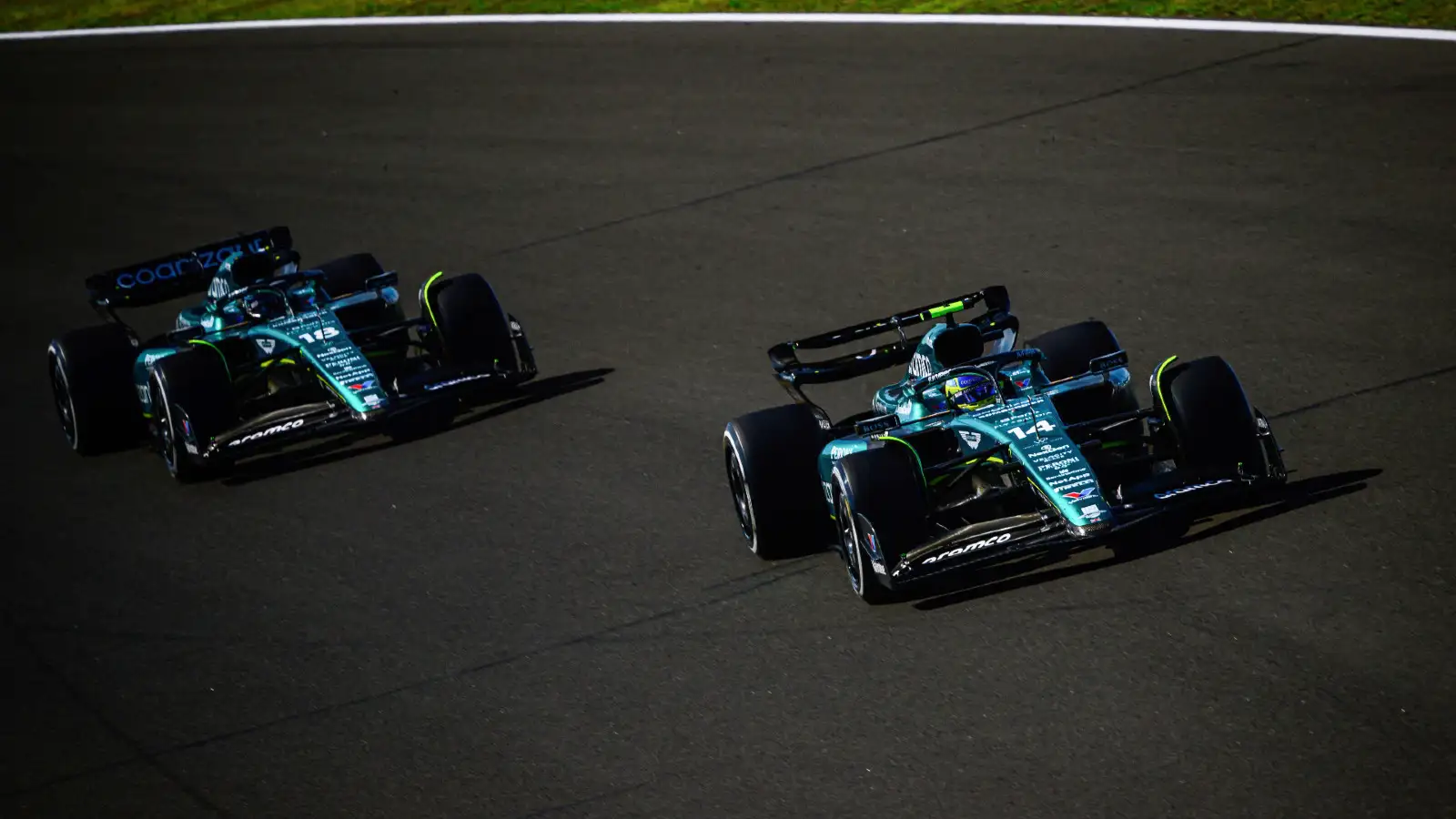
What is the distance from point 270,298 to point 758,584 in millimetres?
4589

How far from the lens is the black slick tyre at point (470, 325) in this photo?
468 inches

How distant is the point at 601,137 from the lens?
1864cm

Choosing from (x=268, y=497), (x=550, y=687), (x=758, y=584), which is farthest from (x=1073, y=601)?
(x=268, y=497)

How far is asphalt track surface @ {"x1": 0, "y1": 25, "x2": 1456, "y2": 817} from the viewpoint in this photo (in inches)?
283

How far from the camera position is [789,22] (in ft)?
70.9

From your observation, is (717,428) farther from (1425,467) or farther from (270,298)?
(1425,467)

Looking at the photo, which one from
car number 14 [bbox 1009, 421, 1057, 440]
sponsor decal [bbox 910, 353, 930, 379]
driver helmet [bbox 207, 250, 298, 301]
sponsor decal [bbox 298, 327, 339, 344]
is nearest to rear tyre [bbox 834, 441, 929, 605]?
car number 14 [bbox 1009, 421, 1057, 440]

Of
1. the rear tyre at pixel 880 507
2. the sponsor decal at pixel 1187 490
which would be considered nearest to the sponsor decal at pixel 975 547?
the rear tyre at pixel 880 507

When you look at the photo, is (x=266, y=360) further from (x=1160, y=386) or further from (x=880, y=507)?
(x=1160, y=386)

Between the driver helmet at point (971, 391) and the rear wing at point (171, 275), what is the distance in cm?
540

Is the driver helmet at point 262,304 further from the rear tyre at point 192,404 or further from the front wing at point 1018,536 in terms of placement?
the front wing at point 1018,536

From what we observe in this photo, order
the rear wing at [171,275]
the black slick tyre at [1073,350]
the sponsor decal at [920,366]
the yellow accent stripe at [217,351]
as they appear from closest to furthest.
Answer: the black slick tyre at [1073,350] < the sponsor decal at [920,366] < the yellow accent stripe at [217,351] < the rear wing at [171,275]

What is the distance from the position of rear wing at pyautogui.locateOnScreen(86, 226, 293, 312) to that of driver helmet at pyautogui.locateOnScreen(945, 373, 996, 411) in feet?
17.7

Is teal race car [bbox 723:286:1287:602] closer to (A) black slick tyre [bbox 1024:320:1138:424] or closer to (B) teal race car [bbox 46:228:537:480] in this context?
(A) black slick tyre [bbox 1024:320:1138:424]
